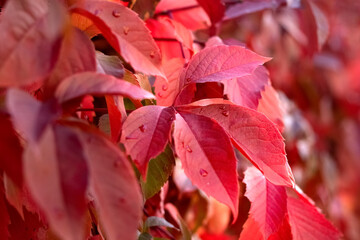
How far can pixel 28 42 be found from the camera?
1.29 feet

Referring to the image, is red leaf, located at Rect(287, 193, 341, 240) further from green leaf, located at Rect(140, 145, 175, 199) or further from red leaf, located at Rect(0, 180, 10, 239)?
red leaf, located at Rect(0, 180, 10, 239)

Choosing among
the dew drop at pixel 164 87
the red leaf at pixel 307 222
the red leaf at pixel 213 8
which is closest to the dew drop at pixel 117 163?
the dew drop at pixel 164 87

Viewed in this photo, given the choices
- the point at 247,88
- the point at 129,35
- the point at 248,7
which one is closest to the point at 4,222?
the point at 129,35

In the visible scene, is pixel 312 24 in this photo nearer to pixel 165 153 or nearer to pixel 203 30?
pixel 203 30

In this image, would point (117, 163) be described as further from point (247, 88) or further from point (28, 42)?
point (247, 88)

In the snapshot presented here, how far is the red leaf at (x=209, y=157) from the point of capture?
49 cm

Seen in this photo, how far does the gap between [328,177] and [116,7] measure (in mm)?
1617

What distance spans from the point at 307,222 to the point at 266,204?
0.34 ft

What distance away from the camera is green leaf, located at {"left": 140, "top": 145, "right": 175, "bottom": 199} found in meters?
0.59

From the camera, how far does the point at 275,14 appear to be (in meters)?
1.79

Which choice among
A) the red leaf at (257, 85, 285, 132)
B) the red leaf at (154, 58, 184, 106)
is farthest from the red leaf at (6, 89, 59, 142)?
the red leaf at (257, 85, 285, 132)

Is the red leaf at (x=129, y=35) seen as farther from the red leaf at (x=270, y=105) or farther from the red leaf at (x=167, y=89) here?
the red leaf at (x=270, y=105)

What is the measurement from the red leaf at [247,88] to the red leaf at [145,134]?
0.18 meters

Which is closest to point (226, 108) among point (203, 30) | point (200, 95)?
point (200, 95)
